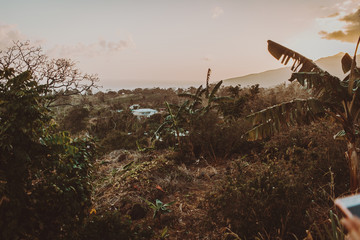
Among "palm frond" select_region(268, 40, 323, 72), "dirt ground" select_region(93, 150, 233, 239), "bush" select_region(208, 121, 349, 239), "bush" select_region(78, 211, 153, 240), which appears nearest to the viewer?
"bush" select_region(78, 211, 153, 240)

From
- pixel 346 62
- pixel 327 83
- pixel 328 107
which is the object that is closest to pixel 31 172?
pixel 327 83

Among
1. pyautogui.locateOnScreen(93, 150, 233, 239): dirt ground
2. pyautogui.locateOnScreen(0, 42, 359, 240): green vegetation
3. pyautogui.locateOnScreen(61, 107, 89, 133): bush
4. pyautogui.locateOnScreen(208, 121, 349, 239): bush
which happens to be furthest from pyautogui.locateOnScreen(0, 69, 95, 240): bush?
pyautogui.locateOnScreen(61, 107, 89, 133): bush

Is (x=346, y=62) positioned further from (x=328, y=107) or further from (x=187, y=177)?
(x=187, y=177)

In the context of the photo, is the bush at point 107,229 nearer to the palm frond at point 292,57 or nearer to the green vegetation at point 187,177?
the green vegetation at point 187,177

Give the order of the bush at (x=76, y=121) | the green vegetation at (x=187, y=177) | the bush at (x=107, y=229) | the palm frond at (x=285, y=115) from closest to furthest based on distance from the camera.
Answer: the green vegetation at (x=187, y=177) → the bush at (x=107, y=229) → the palm frond at (x=285, y=115) → the bush at (x=76, y=121)

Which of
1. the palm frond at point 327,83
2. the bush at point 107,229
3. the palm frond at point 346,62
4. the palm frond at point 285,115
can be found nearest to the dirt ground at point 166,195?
the bush at point 107,229

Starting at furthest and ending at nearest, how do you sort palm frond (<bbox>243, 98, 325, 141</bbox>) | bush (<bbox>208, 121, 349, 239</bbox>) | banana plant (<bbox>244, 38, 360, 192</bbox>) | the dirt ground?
palm frond (<bbox>243, 98, 325, 141</bbox>) → banana plant (<bbox>244, 38, 360, 192</bbox>) → the dirt ground → bush (<bbox>208, 121, 349, 239</bbox>)

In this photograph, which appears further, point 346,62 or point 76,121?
point 76,121

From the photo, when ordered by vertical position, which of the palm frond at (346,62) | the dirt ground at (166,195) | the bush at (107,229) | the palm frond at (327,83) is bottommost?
the dirt ground at (166,195)

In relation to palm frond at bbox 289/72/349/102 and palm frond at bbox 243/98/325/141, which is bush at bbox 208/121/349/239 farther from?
palm frond at bbox 289/72/349/102

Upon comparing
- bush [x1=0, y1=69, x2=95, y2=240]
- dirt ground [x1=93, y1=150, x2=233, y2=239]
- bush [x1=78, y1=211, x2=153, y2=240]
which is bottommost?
dirt ground [x1=93, y1=150, x2=233, y2=239]

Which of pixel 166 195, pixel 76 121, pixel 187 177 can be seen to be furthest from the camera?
pixel 76 121

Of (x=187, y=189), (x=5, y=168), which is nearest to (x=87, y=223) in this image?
(x=5, y=168)

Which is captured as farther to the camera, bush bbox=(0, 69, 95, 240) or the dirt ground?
the dirt ground
